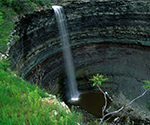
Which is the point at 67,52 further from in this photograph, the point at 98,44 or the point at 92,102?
the point at 92,102

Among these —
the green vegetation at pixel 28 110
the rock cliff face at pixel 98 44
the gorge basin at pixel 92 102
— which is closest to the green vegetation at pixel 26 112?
the green vegetation at pixel 28 110

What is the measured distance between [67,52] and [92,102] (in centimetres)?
556

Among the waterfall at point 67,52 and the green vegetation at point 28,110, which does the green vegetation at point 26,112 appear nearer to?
the green vegetation at point 28,110

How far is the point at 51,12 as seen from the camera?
1030 centimetres

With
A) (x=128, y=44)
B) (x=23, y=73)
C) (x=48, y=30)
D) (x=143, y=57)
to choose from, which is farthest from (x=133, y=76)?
(x=23, y=73)

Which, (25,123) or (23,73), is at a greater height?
(23,73)

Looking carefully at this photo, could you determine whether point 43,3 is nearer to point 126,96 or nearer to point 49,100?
point 49,100

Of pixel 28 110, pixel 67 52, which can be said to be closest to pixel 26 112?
pixel 28 110

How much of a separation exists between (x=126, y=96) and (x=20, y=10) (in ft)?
38.2

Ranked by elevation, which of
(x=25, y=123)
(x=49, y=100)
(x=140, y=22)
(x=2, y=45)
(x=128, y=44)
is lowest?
(x=25, y=123)

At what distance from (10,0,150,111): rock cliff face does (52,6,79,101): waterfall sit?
47cm

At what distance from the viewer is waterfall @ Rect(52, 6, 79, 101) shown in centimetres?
1119

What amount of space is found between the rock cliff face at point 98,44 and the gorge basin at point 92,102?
3.85 ft

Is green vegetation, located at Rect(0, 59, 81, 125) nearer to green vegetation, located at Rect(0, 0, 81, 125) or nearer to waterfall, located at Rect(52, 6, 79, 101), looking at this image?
green vegetation, located at Rect(0, 0, 81, 125)
